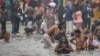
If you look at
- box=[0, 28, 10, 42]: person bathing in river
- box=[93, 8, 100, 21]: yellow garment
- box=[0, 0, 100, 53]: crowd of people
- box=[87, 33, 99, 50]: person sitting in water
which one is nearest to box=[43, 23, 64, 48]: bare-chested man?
box=[87, 33, 99, 50]: person sitting in water

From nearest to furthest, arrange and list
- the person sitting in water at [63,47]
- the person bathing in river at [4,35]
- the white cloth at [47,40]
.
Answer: the person sitting in water at [63,47] → the white cloth at [47,40] → the person bathing in river at [4,35]

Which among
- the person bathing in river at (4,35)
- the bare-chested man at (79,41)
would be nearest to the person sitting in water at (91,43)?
the bare-chested man at (79,41)

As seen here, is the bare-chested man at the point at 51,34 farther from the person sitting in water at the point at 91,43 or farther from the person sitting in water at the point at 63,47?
the person sitting in water at the point at 91,43

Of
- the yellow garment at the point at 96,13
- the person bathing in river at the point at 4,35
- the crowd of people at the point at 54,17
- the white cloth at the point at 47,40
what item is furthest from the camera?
the yellow garment at the point at 96,13

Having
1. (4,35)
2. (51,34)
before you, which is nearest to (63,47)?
(51,34)

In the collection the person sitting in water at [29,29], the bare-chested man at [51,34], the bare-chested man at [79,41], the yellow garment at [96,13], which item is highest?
the bare-chested man at [51,34]

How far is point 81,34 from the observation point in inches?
612

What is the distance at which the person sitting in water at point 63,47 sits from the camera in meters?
14.1

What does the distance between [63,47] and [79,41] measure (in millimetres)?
1127

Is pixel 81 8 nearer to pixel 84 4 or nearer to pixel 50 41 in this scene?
pixel 84 4

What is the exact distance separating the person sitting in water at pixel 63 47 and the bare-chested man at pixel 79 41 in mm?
808

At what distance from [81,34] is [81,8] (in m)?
6.73

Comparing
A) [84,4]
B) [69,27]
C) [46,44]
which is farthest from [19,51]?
[84,4]

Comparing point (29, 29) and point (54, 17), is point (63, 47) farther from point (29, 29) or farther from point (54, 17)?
point (54, 17)
